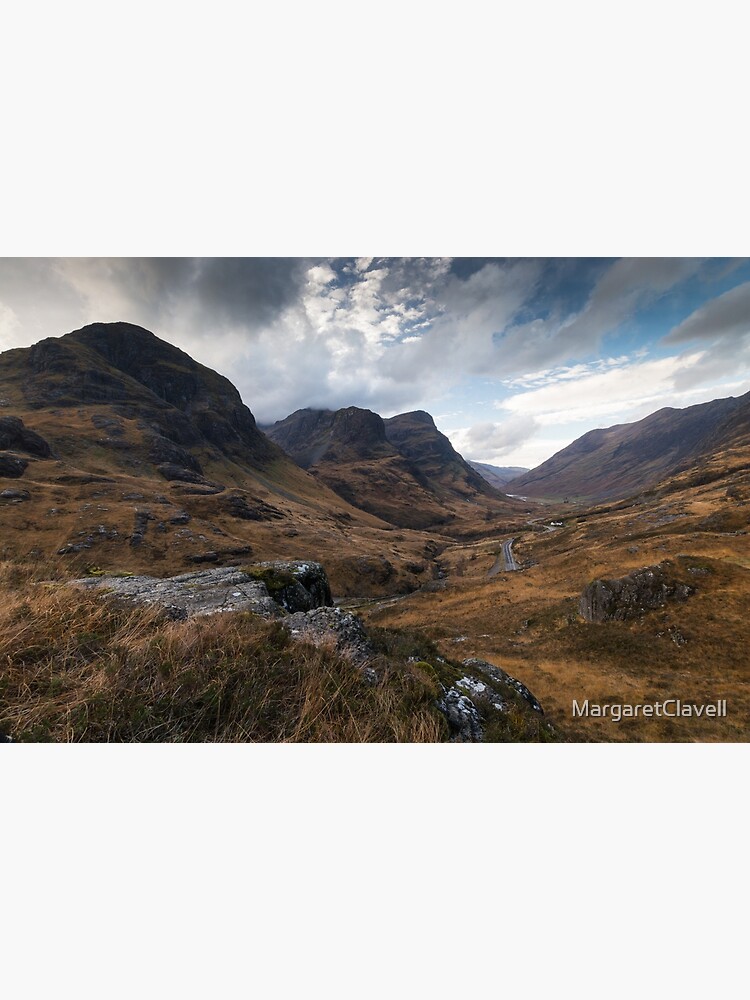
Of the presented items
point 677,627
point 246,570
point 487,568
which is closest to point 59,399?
point 487,568

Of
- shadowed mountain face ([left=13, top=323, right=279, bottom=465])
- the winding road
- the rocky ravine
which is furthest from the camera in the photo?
shadowed mountain face ([left=13, top=323, right=279, bottom=465])

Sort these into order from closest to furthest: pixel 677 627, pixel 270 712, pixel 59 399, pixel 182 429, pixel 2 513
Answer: pixel 270 712
pixel 677 627
pixel 2 513
pixel 59 399
pixel 182 429

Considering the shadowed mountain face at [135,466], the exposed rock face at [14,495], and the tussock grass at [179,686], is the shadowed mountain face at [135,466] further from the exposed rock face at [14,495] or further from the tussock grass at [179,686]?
the tussock grass at [179,686]

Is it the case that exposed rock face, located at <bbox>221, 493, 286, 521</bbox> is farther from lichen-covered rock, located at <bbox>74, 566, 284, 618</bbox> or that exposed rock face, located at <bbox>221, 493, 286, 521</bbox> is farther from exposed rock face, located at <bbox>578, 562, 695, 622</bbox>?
lichen-covered rock, located at <bbox>74, 566, 284, 618</bbox>

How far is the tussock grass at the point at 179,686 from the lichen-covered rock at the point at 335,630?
1.34 feet

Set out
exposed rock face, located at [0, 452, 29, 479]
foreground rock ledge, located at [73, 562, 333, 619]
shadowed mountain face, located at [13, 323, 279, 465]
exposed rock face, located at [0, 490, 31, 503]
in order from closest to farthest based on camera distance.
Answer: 1. foreground rock ledge, located at [73, 562, 333, 619]
2. exposed rock face, located at [0, 490, 31, 503]
3. exposed rock face, located at [0, 452, 29, 479]
4. shadowed mountain face, located at [13, 323, 279, 465]

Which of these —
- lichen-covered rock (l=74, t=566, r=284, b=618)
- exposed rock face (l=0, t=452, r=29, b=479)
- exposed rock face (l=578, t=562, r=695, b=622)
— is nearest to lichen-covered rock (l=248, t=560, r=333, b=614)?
lichen-covered rock (l=74, t=566, r=284, b=618)

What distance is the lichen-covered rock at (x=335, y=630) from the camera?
4.32 metres

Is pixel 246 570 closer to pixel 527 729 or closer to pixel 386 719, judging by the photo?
pixel 386 719

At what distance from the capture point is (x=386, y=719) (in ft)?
10.2

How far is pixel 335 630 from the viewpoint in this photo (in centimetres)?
487

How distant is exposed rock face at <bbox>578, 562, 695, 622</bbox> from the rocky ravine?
13.1 meters

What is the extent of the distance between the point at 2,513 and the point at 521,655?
5914 centimetres

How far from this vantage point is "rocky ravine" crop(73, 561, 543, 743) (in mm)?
4105
